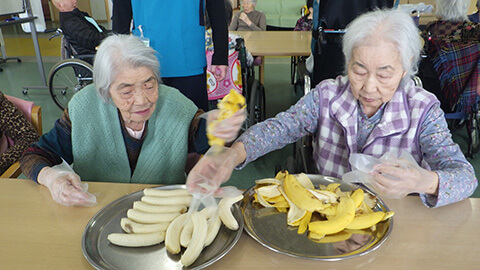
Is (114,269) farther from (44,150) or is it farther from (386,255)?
(44,150)

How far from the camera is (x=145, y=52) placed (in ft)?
4.65

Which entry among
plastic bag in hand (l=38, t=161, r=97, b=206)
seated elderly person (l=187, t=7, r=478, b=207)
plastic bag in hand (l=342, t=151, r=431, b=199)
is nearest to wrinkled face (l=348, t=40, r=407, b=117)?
seated elderly person (l=187, t=7, r=478, b=207)

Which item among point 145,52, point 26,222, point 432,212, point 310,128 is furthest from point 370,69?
point 26,222

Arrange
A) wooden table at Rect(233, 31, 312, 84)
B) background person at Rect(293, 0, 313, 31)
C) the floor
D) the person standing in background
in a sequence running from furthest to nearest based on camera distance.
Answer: background person at Rect(293, 0, 313, 31) < wooden table at Rect(233, 31, 312, 84) < the floor < the person standing in background

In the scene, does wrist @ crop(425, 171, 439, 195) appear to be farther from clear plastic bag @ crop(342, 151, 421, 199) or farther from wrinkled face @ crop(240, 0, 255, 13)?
wrinkled face @ crop(240, 0, 255, 13)

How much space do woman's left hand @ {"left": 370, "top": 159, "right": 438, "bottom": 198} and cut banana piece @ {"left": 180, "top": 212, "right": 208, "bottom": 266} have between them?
53 cm

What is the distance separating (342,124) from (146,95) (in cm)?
82

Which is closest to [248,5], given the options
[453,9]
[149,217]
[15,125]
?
[453,9]

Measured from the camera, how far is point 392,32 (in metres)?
1.29

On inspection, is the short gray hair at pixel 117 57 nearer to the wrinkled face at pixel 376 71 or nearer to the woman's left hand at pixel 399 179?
the wrinkled face at pixel 376 71

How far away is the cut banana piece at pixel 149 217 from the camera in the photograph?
41.9 inches

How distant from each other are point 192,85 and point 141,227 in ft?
4.45

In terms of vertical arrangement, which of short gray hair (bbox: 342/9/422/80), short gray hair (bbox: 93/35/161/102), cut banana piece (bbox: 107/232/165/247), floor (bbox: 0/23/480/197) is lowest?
floor (bbox: 0/23/480/197)

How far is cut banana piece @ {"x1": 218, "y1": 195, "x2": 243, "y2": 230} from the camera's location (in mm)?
1049
